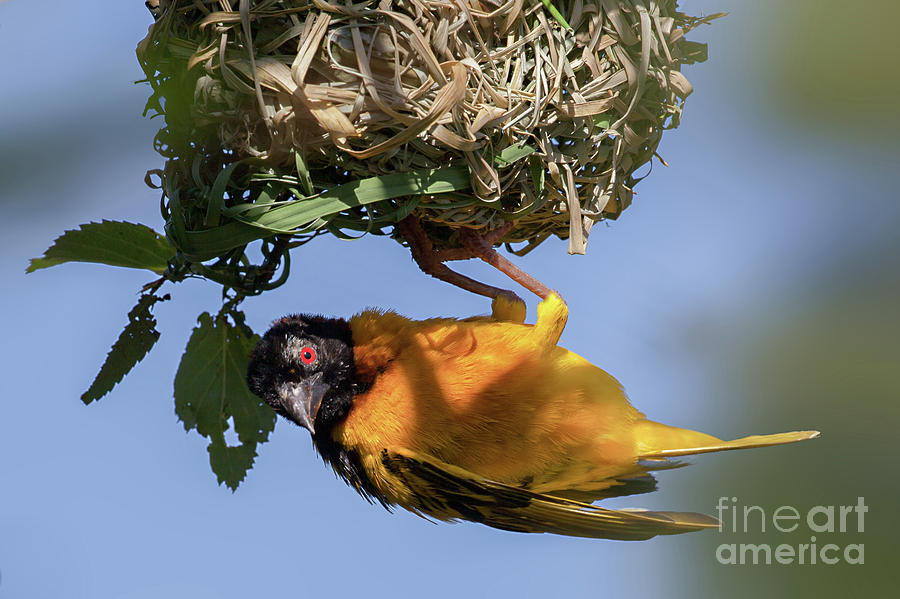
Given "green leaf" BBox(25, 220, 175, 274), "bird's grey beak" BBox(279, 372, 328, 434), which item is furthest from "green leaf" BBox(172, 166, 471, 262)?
"bird's grey beak" BBox(279, 372, 328, 434)

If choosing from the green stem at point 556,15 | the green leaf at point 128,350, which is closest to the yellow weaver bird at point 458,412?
the green leaf at point 128,350

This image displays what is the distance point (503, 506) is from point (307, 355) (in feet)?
1.89

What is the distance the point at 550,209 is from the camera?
1.67 m

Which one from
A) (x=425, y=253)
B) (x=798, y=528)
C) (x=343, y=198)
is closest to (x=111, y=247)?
(x=343, y=198)

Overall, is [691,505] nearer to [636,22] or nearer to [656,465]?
[656,465]

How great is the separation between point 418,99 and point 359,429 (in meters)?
0.85

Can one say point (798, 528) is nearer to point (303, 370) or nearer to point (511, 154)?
point (511, 154)

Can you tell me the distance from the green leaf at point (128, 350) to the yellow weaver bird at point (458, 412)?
0.77 feet

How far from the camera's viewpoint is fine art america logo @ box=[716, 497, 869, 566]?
1.91ft

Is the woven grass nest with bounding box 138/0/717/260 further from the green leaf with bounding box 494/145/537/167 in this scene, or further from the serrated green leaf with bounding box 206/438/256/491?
the serrated green leaf with bounding box 206/438/256/491

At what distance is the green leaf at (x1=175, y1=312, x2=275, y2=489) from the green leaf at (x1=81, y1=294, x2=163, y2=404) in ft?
0.38

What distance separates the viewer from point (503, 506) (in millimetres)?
1789

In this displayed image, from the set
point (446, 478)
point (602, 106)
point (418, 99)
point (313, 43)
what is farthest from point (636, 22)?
point (446, 478)

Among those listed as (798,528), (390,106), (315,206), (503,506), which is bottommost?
(798,528)
